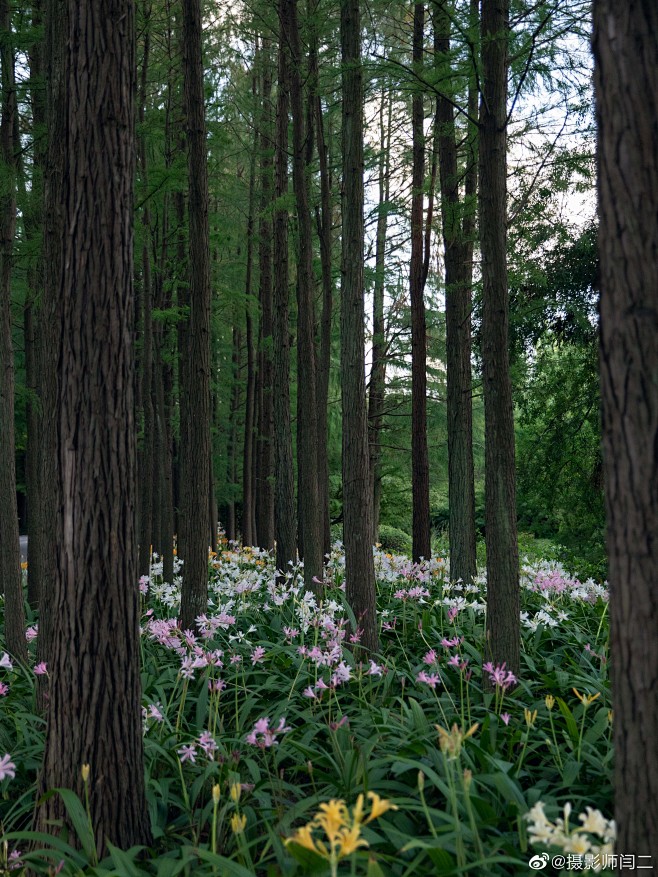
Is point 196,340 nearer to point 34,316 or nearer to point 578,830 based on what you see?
point 578,830

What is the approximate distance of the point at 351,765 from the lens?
314 centimetres

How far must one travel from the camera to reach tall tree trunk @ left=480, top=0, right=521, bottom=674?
4.50 meters

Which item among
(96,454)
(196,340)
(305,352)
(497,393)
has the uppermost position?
(305,352)

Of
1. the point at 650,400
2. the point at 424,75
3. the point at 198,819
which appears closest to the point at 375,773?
the point at 198,819

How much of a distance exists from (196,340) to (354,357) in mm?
1284

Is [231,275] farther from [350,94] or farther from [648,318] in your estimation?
[648,318]

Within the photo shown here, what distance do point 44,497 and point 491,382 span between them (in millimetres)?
Answer: 2964

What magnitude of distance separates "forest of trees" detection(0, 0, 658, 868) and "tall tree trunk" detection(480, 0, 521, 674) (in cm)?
2

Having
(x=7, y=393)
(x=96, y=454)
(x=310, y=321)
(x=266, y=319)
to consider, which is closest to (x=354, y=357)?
(x=310, y=321)

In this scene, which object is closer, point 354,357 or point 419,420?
point 354,357

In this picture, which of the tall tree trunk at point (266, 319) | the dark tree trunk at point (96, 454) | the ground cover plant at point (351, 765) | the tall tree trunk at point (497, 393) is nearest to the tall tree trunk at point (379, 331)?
the tall tree trunk at point (266, 319)

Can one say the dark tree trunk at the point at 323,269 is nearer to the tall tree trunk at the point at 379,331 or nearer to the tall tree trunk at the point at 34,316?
the tall tree trunk at the point at 34,316

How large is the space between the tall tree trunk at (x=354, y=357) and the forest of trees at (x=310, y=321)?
2cm

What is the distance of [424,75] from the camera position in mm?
5902
